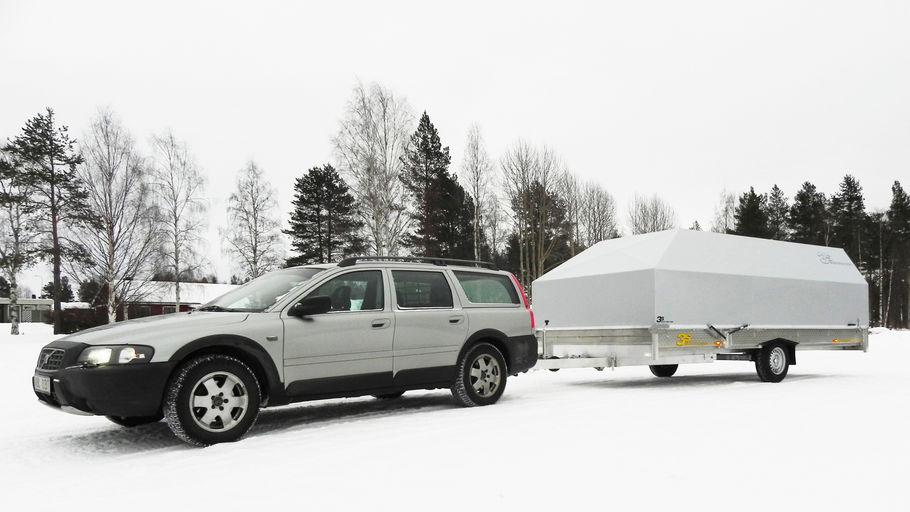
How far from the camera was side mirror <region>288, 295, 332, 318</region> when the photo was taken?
6.80m

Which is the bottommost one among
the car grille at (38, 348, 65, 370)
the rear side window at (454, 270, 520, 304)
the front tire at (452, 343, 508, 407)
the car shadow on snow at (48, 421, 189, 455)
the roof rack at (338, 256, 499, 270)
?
the car shadow on snow at (48, 421, 189, 455)

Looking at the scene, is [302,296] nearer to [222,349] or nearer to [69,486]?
[222,349]

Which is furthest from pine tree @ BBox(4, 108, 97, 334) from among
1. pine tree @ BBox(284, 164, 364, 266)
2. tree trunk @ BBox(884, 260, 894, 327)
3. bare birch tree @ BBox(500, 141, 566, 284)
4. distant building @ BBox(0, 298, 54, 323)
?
tree trunk @ BBox(884, 260, 894, 327)

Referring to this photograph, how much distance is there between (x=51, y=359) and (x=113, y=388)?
2.95 ft

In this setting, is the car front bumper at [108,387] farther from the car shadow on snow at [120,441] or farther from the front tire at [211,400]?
the car shadow on snow at [120,441]

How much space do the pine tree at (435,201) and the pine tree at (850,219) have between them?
34035 mm

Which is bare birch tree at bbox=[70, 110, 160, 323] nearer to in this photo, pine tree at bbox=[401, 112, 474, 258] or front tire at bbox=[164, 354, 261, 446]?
pine tree at bbox=[401, 112, 474, 258]

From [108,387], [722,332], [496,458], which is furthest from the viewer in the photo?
[722,332]

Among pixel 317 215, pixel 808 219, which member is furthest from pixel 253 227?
pixel 808 219

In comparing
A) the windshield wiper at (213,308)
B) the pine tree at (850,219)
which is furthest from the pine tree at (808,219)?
the windshield wiper at (213,308)

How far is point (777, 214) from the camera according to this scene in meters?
62.3

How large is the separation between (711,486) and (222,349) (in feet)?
14.5

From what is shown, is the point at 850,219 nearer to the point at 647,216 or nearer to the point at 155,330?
the point at 647,216

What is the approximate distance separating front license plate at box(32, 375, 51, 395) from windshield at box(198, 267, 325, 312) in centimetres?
164
